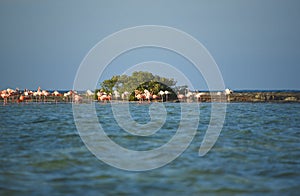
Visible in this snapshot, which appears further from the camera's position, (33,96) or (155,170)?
(33,96)

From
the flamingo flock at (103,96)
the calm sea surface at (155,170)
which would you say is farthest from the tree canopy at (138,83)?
the calm sea surface at (155,170)

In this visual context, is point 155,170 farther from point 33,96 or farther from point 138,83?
point 33,96

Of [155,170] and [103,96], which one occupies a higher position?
[103,96]

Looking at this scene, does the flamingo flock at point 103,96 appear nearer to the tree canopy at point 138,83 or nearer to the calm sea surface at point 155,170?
the tree canopy at point 138,83

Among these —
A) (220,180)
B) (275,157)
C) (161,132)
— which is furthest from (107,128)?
(220,180)

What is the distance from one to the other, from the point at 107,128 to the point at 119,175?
7365 millimetres

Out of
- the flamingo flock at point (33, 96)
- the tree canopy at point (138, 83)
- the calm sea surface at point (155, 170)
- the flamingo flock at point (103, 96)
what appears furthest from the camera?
the tree canopy at point (138, 83)

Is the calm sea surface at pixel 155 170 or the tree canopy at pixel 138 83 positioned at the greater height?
the tree canopy at pixel 138 83

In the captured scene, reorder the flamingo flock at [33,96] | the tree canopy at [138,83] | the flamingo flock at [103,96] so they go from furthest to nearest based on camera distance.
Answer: the tree canopy at [138,83] → the flamingo flock at [33,96] → the flamingo flock at [103,96]

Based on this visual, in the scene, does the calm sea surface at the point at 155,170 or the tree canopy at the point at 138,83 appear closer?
the calm sea surface at the point at 155,170

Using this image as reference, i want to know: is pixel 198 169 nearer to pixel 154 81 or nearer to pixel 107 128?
pixel 107 128

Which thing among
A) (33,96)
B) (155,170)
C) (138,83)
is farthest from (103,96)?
(155,170)

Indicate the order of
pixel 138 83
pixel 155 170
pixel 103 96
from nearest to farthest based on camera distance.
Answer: pixel 155 170, pixel 103 96, pixel 138 83

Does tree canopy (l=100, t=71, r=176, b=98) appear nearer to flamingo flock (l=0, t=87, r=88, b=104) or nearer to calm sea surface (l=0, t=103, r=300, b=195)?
flamingo flock (l=0, t=87, r=88, b=104)
